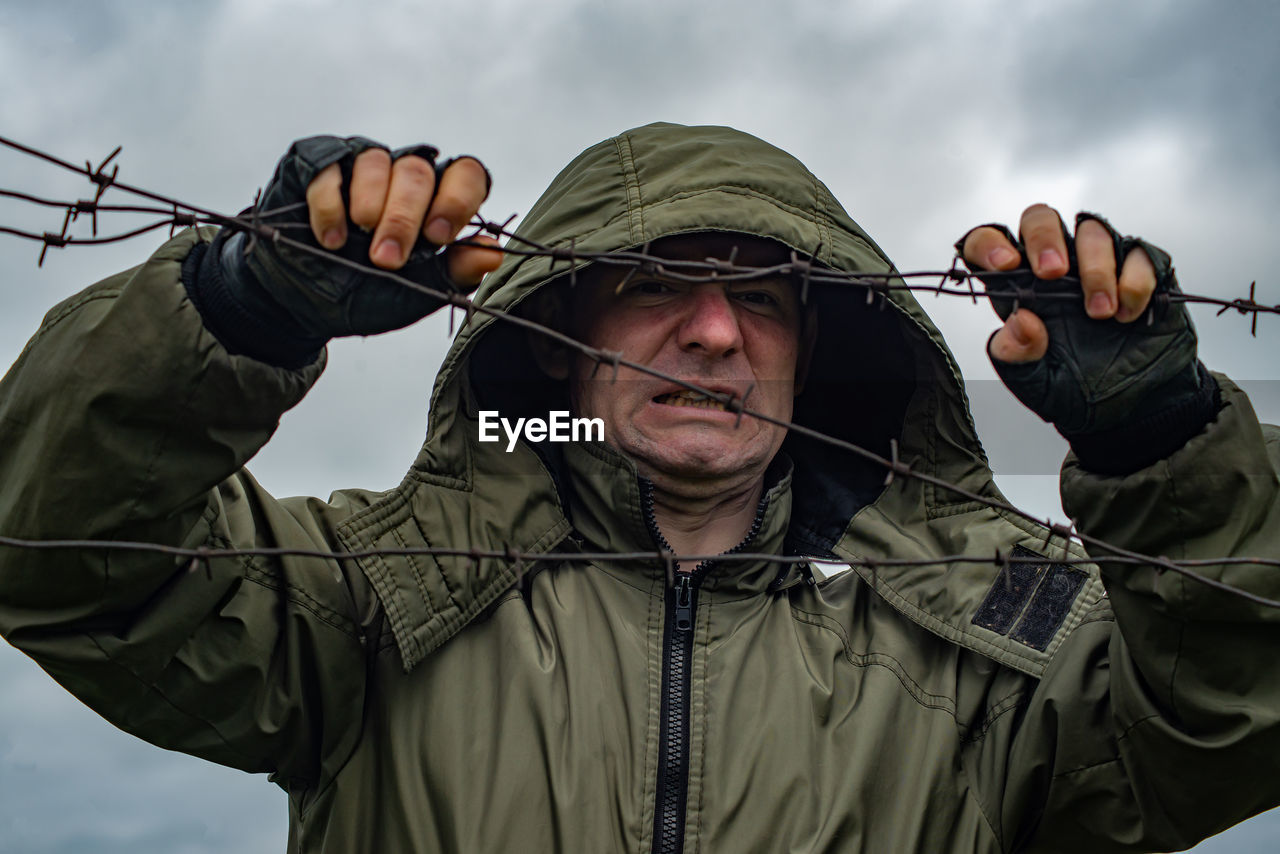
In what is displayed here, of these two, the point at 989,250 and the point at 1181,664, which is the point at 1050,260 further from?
the point at 1181,664

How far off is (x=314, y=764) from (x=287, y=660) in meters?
0.35

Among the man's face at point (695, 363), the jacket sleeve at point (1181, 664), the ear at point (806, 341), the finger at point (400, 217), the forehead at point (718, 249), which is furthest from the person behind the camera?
the ear at point (806, 341)

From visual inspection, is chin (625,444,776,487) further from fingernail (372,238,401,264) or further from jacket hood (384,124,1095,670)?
fingernail (372,238,401,264)

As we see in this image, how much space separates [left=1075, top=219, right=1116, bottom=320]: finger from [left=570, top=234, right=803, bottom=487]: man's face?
3.84ft

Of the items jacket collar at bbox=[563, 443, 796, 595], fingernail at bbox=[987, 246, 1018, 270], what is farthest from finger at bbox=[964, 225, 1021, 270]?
jacket collar at bbox=[563, 443, 796, 595]

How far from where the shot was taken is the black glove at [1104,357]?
2658 millimetres

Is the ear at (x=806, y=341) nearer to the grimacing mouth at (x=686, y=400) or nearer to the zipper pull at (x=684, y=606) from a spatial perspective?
the grimacing mouth at (x=686, y=400)

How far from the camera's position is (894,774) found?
3.22 metres

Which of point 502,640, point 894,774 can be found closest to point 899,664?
point 894,774

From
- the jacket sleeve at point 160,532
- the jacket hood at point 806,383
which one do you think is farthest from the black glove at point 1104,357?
the jacket sleeve at point 160,532

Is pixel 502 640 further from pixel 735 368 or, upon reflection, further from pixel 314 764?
pixel 735 368

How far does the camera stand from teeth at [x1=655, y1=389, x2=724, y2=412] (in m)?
3.63

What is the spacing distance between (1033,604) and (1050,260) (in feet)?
3.93

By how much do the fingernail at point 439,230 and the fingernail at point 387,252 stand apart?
8 cm
